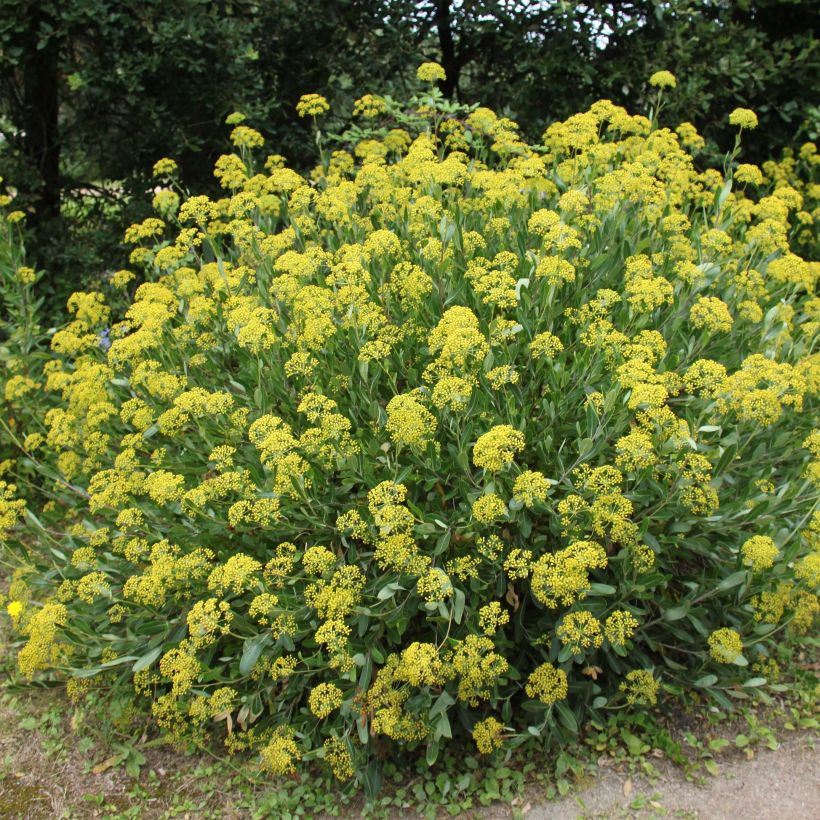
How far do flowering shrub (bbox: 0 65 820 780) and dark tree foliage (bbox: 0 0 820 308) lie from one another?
2.13m

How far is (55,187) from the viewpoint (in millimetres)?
5664

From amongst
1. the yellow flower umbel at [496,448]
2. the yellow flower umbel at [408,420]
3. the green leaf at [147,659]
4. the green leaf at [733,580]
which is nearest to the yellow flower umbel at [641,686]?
the green leaf at [733,580]

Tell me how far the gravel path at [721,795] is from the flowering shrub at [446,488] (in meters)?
0.25

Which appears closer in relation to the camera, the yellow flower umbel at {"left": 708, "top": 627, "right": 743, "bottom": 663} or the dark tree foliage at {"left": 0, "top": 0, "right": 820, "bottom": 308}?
the yellow flower umbel at {"left": 708, "top": 627, "right": 743, "bottom": 663}

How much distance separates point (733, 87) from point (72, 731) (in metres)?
6.06

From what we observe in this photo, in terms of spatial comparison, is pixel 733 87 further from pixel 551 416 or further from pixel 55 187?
pixel 55 187

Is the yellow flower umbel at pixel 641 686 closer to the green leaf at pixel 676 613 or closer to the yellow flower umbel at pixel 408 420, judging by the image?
the green leaf at pixel 676 613

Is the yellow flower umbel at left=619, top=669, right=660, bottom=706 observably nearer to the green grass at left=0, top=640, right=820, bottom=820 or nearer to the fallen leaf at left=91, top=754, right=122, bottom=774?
the green grass at left=0, top=640, right=820, bottom=820

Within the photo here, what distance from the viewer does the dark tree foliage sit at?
5.26 metres

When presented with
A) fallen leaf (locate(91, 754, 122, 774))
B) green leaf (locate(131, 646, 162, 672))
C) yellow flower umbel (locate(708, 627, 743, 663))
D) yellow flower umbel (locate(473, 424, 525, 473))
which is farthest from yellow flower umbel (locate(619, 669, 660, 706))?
fallen leaf (locate(91, 754, 122, 774))

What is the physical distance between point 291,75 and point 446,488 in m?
4.25

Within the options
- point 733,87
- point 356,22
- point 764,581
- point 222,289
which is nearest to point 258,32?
point 356,22

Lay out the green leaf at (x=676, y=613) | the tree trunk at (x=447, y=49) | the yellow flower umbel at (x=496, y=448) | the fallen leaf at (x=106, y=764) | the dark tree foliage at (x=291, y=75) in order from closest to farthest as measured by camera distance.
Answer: the yellow flower umbel at (x=496, y=448) → the green leaf at (x=676, y=613) → the fallen leaf at (x=106, y=764) → the dark tree foliage at (x=291, y=75) → the tree trunk at (x=447, y=49)

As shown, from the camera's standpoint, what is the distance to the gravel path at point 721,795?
105 inches
